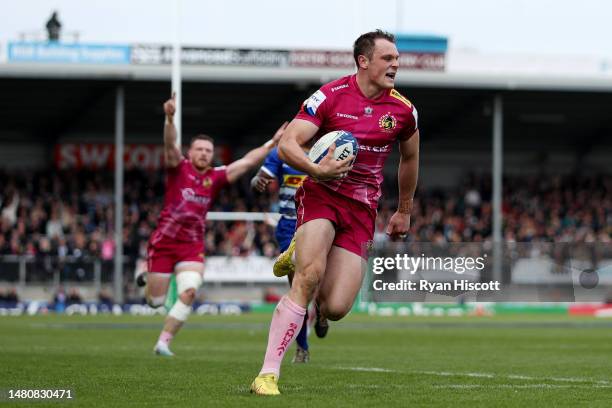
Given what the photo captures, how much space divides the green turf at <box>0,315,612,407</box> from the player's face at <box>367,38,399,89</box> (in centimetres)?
226

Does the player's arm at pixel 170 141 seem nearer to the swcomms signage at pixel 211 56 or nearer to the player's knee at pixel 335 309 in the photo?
the player's knee at pixel 335 309

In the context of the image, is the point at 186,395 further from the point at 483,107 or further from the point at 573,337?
the point at 483,107

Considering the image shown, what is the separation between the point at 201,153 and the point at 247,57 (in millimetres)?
24211

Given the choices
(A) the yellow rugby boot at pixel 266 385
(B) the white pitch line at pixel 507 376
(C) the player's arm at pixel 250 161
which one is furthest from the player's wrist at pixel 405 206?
(C) the player's arm at pixel 250 161

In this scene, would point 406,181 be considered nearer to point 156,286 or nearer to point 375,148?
point 375,148

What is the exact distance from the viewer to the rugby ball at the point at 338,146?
8.70 metres

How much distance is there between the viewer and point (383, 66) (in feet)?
30.1

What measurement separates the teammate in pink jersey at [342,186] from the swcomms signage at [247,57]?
29815mm

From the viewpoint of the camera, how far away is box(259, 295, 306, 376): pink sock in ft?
28.3

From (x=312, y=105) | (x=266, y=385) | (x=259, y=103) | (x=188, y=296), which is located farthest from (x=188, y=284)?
(x=259, y=103)

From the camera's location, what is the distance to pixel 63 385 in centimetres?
960

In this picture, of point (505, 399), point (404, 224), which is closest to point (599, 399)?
point (505, 399)

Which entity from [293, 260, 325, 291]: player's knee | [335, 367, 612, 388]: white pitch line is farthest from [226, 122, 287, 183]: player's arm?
[293, 260, 325, 291]: player's knee

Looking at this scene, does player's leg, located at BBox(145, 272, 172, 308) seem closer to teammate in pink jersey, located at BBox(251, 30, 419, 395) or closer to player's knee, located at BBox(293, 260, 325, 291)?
teammate in pink jersey, located at BBox(251, 30, 419, 395)
